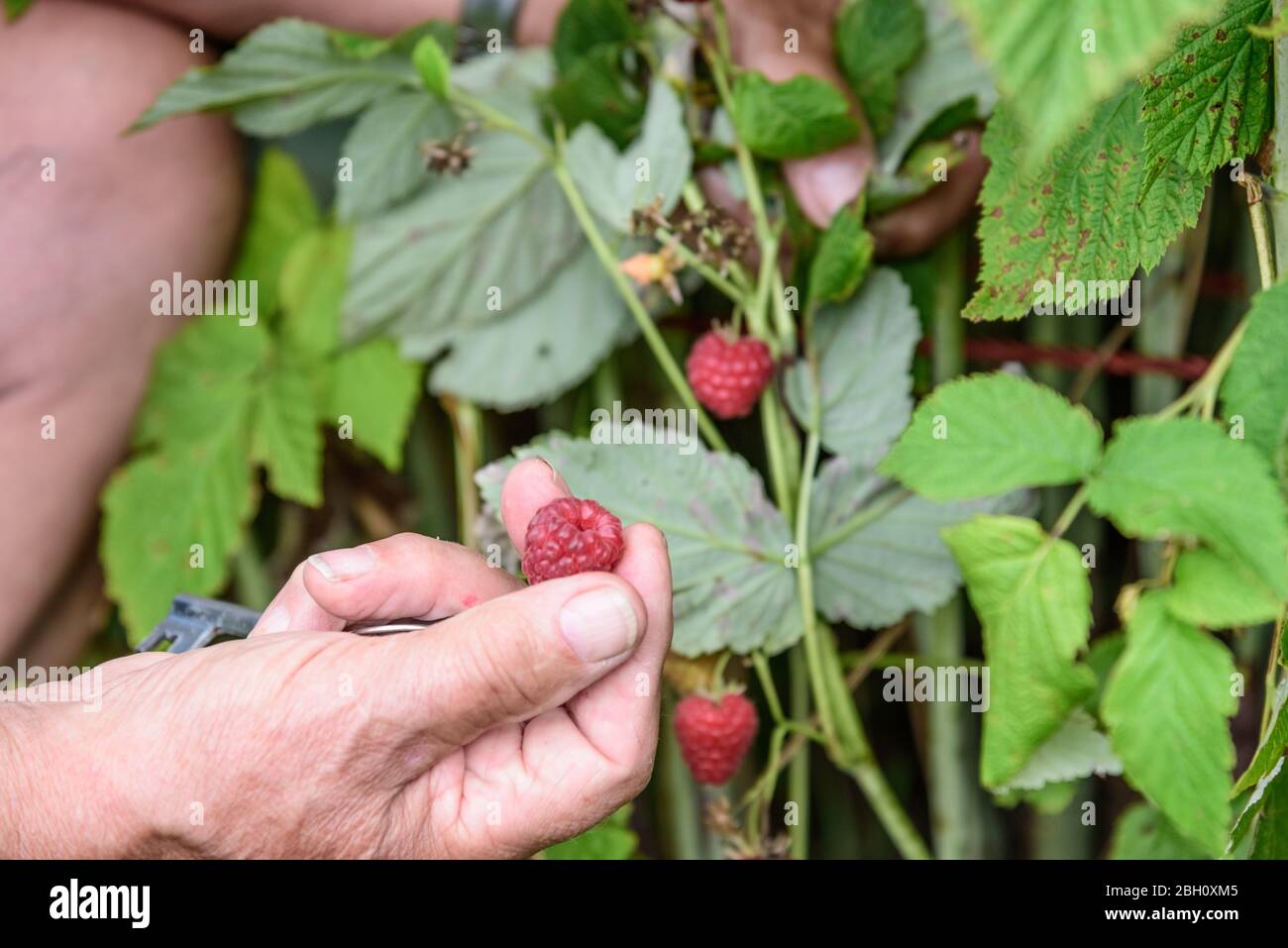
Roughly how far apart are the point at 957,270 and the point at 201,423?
27.5 inches

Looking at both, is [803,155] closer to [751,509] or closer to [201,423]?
[751,509]

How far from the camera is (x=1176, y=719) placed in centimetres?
66

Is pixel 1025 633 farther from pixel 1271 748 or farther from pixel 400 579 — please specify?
pixel 400 579

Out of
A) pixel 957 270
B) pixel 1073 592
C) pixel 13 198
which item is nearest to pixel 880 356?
pixel 957 270

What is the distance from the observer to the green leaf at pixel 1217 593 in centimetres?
63

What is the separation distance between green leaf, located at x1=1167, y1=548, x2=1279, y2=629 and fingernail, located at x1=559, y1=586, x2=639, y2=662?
0.33m

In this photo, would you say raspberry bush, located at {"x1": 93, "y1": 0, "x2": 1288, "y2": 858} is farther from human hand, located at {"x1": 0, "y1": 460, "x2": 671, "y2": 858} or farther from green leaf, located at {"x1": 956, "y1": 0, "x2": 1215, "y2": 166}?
green leaf, located at {"x1": 956, "y1": 0, "x2": 1215, "y2": 166}

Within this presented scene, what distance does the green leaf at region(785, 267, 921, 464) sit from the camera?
84cm

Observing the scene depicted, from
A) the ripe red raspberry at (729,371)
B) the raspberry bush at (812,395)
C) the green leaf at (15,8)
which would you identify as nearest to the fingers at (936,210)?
the raspberry bush at (812,395)

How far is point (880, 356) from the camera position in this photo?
0.85 metres

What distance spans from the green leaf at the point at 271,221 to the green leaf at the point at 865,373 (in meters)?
0.54

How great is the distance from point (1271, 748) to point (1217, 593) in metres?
0.10

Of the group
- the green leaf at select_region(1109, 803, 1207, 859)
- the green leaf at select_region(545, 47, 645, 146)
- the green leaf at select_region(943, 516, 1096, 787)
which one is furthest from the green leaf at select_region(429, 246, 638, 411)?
the green leaf at select_region(1109, 803, 1207, 859)

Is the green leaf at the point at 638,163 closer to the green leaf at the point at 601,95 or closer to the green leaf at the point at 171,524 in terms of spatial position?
the green leaf at the point at 601,95
